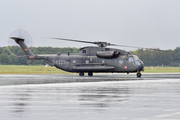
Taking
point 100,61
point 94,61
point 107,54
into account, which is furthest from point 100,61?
point 107,54

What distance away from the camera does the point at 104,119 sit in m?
11.2

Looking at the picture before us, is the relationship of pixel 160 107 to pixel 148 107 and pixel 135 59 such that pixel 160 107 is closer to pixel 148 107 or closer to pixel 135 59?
pixel 148 107

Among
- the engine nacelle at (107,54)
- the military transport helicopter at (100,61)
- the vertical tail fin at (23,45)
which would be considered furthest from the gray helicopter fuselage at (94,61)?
the vertical tail fin at (23,45)

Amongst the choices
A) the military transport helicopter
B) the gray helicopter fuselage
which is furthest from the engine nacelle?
the gray helicopter fuselage

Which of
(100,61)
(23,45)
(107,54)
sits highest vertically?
(23,45)

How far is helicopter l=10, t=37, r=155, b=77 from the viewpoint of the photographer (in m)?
45.8

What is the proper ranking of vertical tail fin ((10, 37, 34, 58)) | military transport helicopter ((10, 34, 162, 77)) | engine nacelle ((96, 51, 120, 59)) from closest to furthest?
military transport helicopter ((10, 34, 162, 77))
engine nacelle ((96, 51, 120, 59))
vertical tail fin ((10, 37, 34, 58))

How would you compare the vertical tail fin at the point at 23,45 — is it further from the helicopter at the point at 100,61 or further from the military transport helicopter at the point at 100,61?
the military transport helicopter at the point at 100,61

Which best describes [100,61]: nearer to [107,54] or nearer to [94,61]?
[94,61]

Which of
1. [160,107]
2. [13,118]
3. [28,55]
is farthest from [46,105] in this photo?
[28,55]

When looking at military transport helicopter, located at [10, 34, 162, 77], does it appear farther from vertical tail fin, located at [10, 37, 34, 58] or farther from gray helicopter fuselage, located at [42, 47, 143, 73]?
vertical tail fin, located at [10, 37, 34, 58]

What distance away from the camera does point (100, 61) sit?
46.8 metres

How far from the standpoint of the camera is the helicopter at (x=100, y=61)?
4575 cm

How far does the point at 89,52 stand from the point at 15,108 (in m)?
33.9
